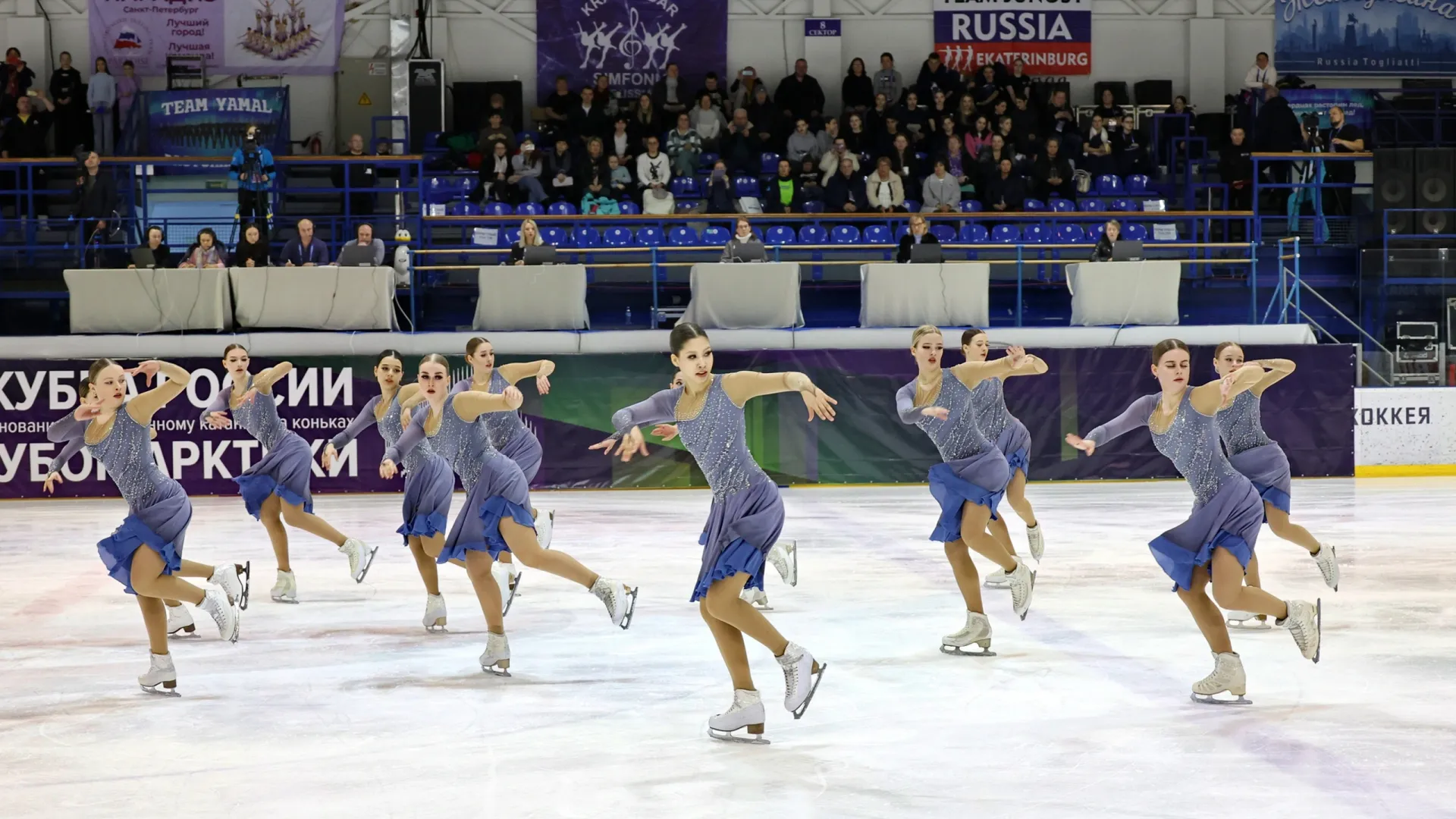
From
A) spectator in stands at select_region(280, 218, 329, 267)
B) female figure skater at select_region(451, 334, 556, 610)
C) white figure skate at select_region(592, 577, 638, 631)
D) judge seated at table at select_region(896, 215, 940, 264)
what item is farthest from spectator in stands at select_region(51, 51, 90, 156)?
white figure skate at select_region(592, 577, 638, 631)

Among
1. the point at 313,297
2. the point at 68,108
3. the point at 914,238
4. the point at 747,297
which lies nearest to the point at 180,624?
the point at 313,297

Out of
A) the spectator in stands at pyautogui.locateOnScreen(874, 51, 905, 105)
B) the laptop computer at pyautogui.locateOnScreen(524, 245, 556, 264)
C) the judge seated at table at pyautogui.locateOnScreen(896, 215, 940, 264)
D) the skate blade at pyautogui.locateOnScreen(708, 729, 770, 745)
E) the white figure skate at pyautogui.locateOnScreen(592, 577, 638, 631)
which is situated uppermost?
the spectator in stands at pyautogui.locateOnScreen(874, 51, 905, 105)

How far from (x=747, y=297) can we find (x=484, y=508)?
387 inches

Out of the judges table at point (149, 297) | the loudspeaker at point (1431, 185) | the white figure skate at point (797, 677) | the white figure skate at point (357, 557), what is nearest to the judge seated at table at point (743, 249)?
the judges table at point (149, 297)

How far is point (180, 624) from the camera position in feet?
28.5

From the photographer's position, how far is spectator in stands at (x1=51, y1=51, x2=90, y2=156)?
21.7 metres

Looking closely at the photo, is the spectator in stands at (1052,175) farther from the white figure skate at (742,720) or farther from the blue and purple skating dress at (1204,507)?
the white figure skate at (742,720)

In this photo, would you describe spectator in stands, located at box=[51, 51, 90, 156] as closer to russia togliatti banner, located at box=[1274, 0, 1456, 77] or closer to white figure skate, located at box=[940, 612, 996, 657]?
white figure skate, located at box=[940, 612, 996, 657]

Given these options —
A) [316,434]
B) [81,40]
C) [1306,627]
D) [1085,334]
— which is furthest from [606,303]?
[1306,627]

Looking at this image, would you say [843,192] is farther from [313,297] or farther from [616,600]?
[616,600]

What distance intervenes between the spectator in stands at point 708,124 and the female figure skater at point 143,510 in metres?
15.3

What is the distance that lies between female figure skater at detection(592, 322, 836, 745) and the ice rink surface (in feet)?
0.81

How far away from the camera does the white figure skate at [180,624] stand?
342 inches

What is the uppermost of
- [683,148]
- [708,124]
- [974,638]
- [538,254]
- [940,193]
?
[708,124]
